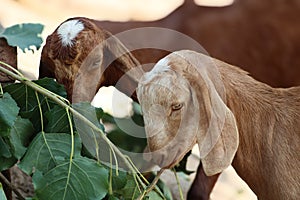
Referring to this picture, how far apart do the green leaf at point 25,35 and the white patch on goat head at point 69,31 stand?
0.46 ft

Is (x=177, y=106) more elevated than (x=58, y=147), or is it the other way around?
(x=177, y=106)

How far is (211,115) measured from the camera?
1.35m

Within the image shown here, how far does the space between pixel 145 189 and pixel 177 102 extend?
0.76 ft

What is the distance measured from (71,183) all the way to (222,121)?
0.28 m

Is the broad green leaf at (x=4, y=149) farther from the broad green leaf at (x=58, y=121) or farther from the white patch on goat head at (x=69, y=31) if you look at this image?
the white patch on goat head at (x=69, y=31)

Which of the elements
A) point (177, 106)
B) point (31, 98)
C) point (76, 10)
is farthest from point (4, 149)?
point (76, 10)

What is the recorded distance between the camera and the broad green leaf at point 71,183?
137cm

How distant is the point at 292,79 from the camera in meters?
2.57

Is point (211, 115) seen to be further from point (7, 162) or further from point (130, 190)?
point (7, 162)

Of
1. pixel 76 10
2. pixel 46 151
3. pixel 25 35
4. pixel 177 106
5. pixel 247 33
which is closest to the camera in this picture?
pixel 177 106

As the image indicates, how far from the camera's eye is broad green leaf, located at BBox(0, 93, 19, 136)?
1.41 metres

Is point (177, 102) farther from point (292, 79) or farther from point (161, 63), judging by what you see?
point (292, 79)

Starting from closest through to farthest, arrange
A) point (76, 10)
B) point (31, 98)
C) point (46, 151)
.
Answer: point (46, 151) → point (31, 98) → point (76, 10)

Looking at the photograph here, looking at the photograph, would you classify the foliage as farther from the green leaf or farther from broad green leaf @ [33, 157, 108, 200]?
the green leaf
